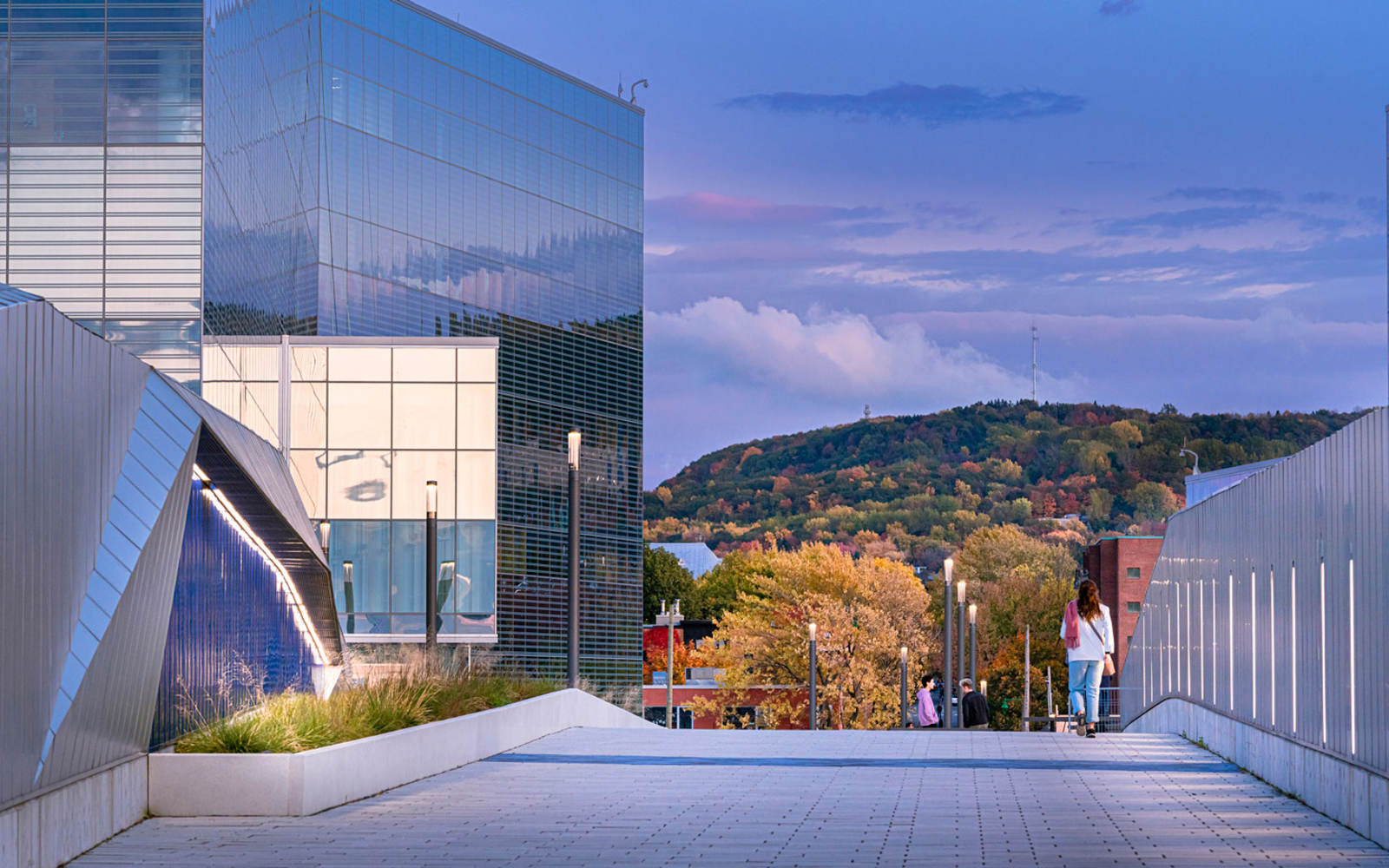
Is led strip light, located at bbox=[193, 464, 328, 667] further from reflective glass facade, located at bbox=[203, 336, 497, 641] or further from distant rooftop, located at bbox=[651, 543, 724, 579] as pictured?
distant rooftop, located at bbox=[651, 543, 724, 579]

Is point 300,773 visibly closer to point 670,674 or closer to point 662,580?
point 670,674

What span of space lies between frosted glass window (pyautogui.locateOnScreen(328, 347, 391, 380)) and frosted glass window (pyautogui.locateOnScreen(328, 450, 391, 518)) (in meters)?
1.78

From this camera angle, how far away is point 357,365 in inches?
1490

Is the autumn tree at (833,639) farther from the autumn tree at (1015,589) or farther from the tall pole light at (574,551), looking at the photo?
the tall pole light at (574,551)

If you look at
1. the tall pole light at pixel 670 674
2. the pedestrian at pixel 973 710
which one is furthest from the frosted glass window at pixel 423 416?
the pedestrian at pixel 973 710

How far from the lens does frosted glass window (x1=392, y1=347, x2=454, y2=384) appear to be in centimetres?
3800

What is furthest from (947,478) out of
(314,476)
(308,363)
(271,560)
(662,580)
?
(271,560)

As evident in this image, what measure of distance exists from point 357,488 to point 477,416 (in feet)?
10.7

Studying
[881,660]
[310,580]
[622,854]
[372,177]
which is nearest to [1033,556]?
[881,660]

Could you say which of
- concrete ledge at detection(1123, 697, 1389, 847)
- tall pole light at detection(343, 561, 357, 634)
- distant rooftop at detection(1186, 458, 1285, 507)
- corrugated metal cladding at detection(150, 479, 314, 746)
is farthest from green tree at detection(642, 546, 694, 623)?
corrugated metal cladding at detection(150, 479, 314, 746)

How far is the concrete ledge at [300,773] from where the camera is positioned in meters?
10.6

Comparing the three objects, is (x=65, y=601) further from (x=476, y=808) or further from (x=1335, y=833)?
(x=1335, y=833)

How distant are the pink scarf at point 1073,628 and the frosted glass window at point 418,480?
2089 centimetres

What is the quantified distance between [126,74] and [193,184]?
4.53ft
